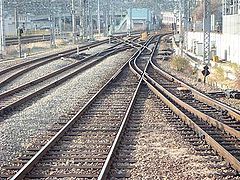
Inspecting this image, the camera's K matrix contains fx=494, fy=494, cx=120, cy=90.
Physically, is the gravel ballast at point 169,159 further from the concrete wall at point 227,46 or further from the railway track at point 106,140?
the concrete wall at point 227,46

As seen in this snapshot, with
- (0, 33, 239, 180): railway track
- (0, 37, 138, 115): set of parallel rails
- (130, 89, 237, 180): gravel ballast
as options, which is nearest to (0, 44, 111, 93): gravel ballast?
(0, 37, 138, 115): set of parallel rails

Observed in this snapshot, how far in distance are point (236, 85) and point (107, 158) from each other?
13756 mm

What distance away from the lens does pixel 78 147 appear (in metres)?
9.48

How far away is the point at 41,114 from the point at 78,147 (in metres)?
4.14

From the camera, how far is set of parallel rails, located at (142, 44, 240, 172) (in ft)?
29.1

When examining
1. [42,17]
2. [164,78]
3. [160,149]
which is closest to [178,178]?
[160,149]

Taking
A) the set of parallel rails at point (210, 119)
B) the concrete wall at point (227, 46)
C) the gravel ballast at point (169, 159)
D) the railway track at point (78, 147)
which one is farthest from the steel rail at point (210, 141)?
the concrete wall at point (227, 46)

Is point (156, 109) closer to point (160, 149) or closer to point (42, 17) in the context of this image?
point (160, 149)

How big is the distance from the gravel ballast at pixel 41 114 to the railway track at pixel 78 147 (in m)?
0.42

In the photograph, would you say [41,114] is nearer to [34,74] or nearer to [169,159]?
[169,159]

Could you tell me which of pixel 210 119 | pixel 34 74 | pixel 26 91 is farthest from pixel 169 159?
pixel 34 74

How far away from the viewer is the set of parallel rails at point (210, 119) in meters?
8.86

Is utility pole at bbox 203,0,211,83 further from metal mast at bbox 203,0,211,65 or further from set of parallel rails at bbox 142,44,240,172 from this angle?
set of parallel rails at bbox 142,44,240,172

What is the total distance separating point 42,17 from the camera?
412 feet
